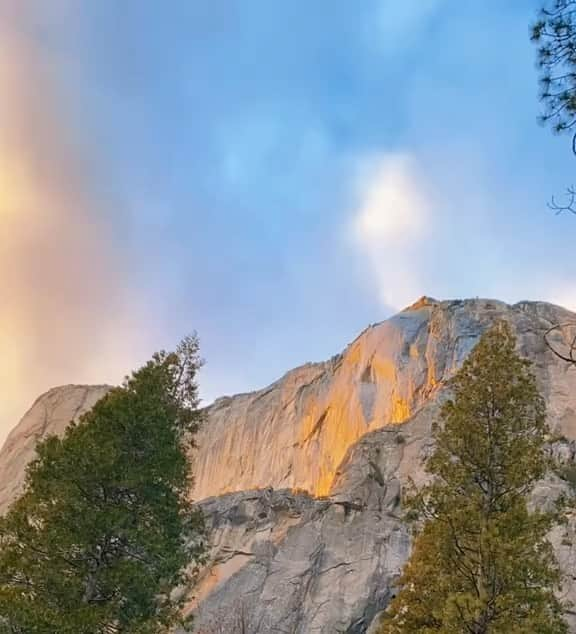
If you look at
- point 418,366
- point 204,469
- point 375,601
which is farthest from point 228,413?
point 375,601

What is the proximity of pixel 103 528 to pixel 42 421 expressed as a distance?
75.6 metres

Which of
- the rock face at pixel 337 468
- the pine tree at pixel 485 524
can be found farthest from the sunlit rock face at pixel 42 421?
the pine tree at pixel 485 524

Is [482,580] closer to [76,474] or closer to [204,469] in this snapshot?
[76,474]

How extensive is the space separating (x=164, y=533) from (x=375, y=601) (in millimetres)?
19620

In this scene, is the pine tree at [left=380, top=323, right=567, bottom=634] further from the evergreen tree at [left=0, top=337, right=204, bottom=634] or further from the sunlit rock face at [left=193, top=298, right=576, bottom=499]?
the sunlit rock face at [left=193, top=298, right=576, bottom=499]

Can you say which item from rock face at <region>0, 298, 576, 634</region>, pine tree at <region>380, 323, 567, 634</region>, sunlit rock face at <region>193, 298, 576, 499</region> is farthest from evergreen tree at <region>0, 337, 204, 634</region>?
sunlit rock face at <region>193, 298, 576, 499</region>

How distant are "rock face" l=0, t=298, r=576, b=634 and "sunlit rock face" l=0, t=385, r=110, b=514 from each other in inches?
93.1

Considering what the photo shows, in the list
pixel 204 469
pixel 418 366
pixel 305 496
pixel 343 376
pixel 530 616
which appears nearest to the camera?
pixel 530 616

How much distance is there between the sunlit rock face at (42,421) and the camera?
80.2m

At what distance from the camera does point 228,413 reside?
7369 cm

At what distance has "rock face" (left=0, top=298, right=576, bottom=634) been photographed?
3397 cm

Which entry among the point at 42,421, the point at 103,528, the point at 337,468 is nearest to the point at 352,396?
the point at 337,468

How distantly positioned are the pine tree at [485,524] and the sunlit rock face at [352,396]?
2713cm

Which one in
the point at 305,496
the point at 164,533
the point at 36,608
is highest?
the point at 305,496
